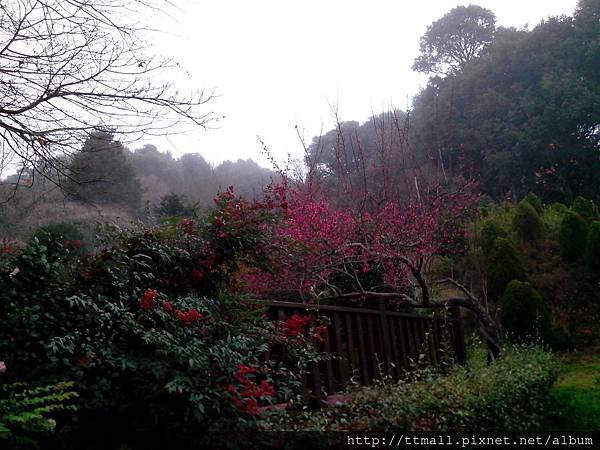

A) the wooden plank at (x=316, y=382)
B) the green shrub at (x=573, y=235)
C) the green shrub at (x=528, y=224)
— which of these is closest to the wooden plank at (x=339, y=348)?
the wooden plank at (x=316, y=382)

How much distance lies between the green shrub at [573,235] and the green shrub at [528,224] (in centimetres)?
75

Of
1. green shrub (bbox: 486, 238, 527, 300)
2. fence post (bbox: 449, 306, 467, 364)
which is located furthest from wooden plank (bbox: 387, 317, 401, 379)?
green shrub (bbox: 486, 238, 527, 300)

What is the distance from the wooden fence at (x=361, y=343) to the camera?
11.3 ft

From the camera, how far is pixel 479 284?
33.9ft

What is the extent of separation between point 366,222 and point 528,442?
3389 millimetres

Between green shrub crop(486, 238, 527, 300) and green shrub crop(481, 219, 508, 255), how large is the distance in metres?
0.54

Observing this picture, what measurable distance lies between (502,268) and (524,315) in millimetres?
1430

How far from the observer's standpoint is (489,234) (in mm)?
10414

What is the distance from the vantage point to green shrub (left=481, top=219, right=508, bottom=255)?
1028 cm

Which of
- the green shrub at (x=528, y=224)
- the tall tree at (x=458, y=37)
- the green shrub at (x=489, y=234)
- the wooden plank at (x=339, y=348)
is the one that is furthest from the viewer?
the tall tree at (x=458, y=37)

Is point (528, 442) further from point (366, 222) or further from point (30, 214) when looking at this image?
point (30, 214)

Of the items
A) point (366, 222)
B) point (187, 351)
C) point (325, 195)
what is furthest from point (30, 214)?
point (187, 351)

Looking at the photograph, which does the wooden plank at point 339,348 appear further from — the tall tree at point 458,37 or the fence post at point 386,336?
the tall tree at point 458,37

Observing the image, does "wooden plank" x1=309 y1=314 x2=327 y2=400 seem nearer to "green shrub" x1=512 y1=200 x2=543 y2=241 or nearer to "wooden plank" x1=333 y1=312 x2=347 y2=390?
"wooden plank" x1=333 y1=312 x2=347 y2=390
